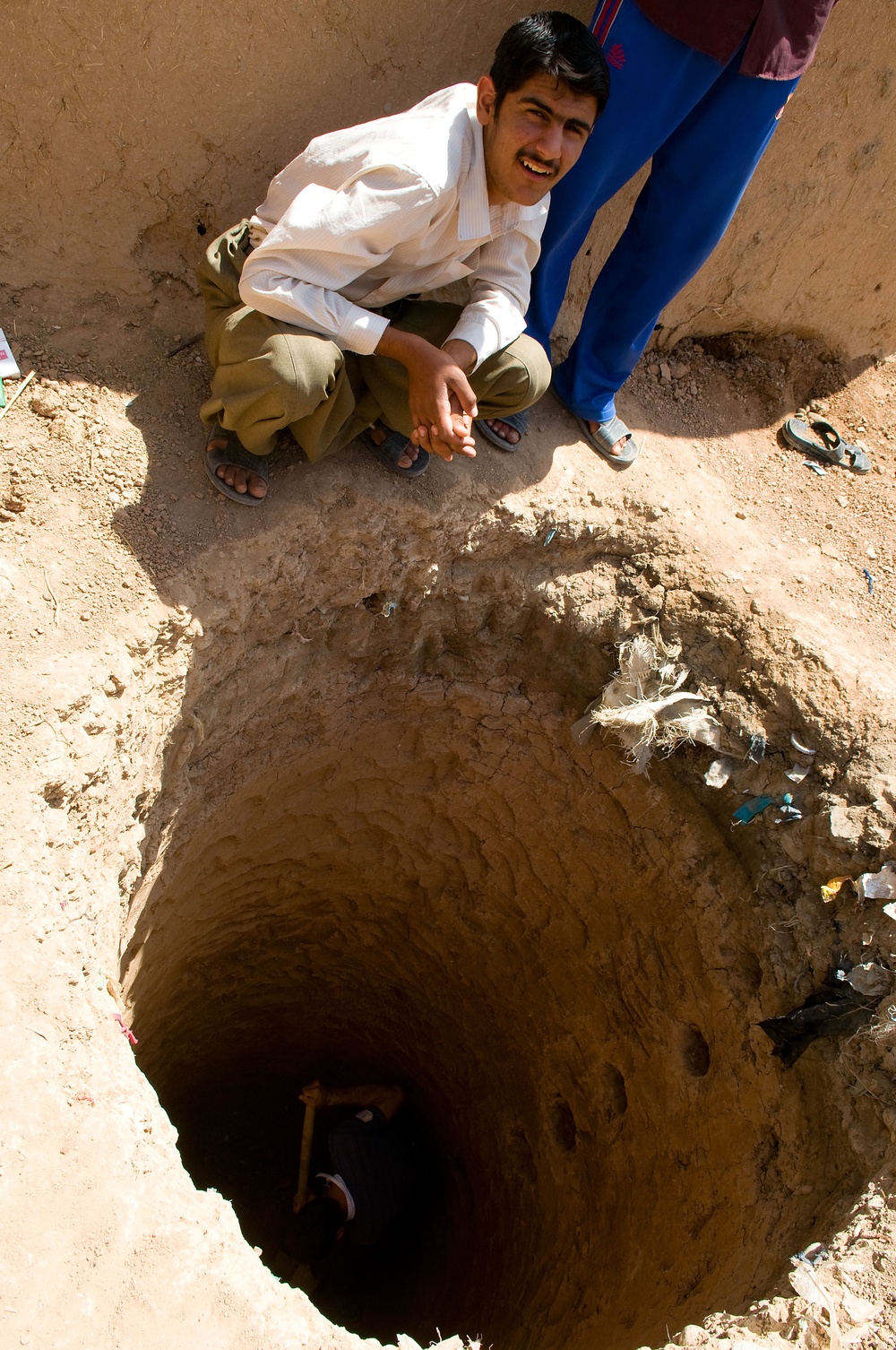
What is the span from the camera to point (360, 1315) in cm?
434

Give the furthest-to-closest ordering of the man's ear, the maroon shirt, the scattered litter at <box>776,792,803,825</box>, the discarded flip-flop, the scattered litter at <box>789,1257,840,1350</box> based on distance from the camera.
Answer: the discarded flip-flop → the scattered litter at <box>776,792,803,825</box> → the maroon shirt → the man's ear → the scattered litter at <box>789,1257,840,1350</box>

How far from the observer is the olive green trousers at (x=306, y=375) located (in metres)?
1.98

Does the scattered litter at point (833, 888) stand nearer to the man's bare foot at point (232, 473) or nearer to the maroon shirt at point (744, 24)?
the man's bare foot at point (232, 473)

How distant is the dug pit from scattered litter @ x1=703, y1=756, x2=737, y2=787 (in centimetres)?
17

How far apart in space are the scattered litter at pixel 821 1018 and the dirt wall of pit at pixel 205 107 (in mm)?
2090

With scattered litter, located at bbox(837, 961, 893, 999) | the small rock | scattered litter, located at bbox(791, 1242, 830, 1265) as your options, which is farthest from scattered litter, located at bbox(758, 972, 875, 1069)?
the small rock

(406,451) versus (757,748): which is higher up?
(406,451)

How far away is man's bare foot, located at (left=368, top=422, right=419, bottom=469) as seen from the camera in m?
2.48

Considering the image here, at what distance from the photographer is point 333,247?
6.14 ft

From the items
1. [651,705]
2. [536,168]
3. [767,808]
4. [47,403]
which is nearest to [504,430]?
[536,168]

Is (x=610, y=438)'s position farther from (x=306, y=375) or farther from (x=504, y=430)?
(x=306, y=375)

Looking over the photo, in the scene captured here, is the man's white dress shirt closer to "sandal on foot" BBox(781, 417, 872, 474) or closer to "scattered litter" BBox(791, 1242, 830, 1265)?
"sandal on foot" BBox(781, 417, 872, 474)

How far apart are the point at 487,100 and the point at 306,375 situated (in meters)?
0.68

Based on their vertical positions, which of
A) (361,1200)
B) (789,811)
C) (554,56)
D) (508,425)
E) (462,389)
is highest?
(554,56)
